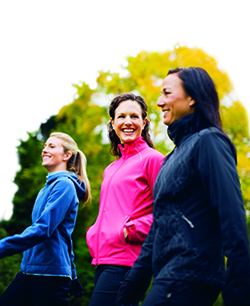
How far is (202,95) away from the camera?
2.78 metres

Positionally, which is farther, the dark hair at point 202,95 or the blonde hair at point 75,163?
the blonde hair at point 75,163

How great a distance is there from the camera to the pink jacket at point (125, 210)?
357 cm

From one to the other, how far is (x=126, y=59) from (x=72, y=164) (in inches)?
606

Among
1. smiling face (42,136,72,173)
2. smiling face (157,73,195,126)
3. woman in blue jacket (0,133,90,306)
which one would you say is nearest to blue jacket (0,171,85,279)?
woman in blue jacket (0,133,90,306)

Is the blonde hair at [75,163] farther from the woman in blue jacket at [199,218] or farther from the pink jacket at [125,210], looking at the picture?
the woman in blue jacket at [199,218]

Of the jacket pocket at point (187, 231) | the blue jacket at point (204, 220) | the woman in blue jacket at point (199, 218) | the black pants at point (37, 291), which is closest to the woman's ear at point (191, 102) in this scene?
the woman in blue jacket at point (199, 218)

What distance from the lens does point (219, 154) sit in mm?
2449

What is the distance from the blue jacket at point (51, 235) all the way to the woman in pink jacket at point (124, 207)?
0.57 meters

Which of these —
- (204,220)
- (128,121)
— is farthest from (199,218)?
(128,121)

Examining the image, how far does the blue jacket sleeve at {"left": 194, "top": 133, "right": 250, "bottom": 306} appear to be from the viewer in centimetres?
216

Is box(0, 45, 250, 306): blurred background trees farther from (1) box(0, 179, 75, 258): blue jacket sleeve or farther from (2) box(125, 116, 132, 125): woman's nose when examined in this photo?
(2) box(125, 116, 132, 125): woman's nose

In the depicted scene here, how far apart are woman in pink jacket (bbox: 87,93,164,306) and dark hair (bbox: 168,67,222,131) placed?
110cm

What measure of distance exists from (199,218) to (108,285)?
52.9 inches

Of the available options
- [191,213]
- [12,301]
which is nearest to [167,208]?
[191,213]
